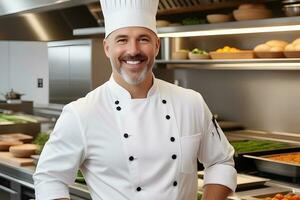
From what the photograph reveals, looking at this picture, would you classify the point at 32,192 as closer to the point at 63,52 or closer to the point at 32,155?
the point at 32,155

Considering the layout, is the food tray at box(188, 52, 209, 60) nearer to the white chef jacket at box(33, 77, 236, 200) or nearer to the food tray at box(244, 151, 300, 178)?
the food tray at box(244, 151, 300, 178)

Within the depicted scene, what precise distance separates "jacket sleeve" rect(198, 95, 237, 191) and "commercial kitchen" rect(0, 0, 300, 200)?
1.64 ft

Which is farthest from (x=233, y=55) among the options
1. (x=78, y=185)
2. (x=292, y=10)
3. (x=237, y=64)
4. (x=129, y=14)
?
(x=129, y=14)

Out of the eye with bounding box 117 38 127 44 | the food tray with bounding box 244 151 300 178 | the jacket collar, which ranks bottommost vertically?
the food tray with bounding box 244 151 300 178

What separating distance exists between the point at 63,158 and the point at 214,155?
1.67 ft

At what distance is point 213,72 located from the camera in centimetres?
430

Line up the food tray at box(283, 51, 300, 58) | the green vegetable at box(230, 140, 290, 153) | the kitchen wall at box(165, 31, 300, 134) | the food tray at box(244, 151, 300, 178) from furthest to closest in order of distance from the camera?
the kitchen wall at box(165, 31, 300, 134), the food tray at box(283, 51, 300, 58), the green vegetable at box(230, 140, 290, 153), the food tray at box(244, 151, 300, 178)

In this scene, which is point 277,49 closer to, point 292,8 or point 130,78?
point 292,8

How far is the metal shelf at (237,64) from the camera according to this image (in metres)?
3.34

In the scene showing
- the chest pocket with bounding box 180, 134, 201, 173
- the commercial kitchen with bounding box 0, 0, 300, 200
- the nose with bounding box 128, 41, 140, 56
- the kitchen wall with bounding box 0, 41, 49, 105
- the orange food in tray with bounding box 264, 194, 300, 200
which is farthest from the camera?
the kitchen wall with bounding box 0, 41, 49, 105

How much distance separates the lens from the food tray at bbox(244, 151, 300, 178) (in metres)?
2.69

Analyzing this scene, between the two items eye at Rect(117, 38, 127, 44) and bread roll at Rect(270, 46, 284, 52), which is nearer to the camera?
eye at Rect(117, 38, 127, 44)

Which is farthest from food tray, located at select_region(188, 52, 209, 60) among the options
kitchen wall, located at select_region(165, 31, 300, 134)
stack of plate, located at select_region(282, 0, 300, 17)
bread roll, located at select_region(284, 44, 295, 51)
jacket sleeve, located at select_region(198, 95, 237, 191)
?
jacket sleeve, located at select_region(198, 95, 237, 191)

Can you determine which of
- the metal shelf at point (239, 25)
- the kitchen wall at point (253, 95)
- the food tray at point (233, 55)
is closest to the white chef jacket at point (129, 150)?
the metal shelf at point (239, 25)
